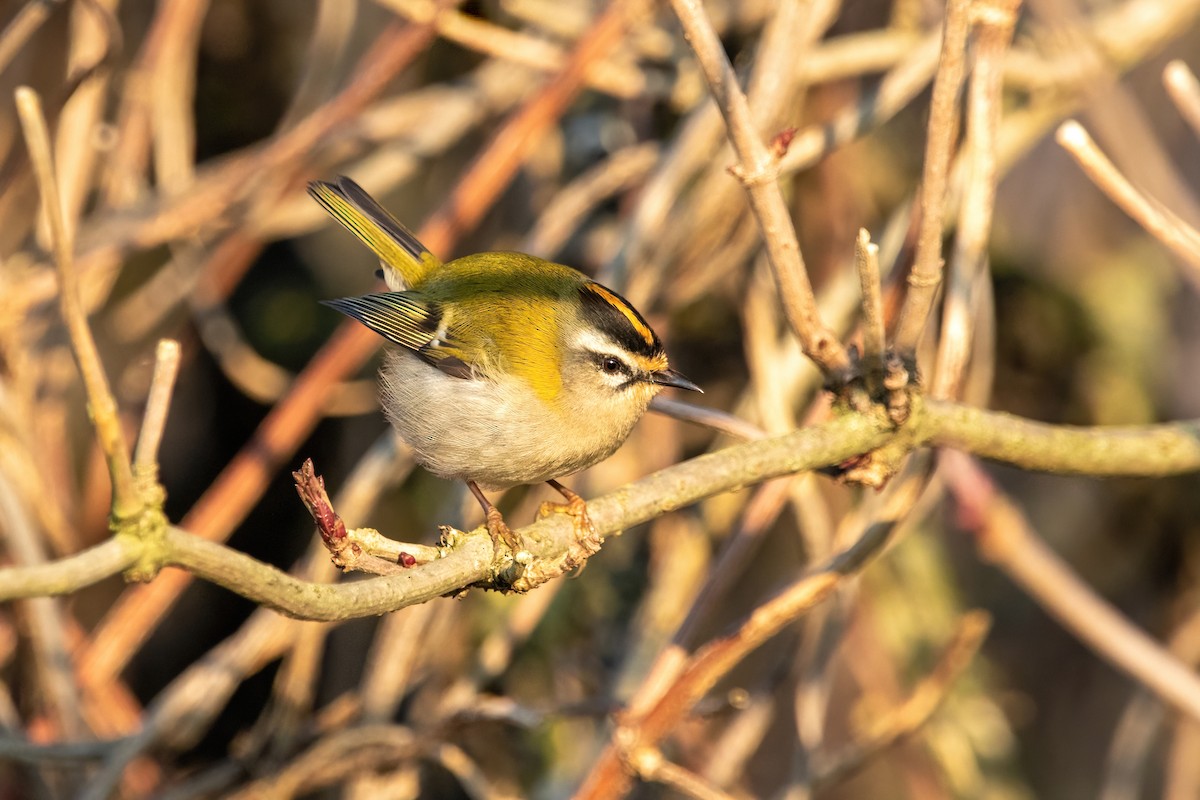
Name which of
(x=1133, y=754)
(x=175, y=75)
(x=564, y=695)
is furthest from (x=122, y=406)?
(x=1133, y=754)

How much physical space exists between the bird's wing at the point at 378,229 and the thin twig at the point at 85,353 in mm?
1291

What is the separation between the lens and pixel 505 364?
2.40 meters

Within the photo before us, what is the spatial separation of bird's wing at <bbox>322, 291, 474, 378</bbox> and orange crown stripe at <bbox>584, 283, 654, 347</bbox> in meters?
0.30

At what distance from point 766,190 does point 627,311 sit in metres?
0.74

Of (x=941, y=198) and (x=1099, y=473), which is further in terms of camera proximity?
(x=1099, y=473)

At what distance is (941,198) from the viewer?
66.6 inches

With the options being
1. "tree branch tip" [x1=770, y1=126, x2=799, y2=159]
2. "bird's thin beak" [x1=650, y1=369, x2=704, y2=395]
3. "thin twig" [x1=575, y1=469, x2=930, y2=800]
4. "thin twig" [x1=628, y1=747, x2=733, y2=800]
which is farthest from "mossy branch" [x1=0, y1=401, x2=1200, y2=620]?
"bird's thin beak" [x1=650, y1=369, x2=704, y2=395]

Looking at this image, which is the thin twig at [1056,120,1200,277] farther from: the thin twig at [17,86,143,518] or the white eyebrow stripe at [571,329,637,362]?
the thin twig at [17,86,143,518]

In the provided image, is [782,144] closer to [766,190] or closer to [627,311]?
[766,190]

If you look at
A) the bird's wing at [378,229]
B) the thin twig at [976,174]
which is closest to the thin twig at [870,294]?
the thin twig at [976,174]

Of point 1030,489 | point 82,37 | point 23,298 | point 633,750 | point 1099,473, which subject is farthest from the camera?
point 1030,489

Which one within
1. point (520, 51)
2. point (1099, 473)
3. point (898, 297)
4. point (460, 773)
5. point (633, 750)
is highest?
point (520, 51)

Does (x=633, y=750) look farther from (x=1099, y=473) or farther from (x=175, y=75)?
(x=175, y=75)

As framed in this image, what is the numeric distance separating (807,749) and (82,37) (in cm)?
247
